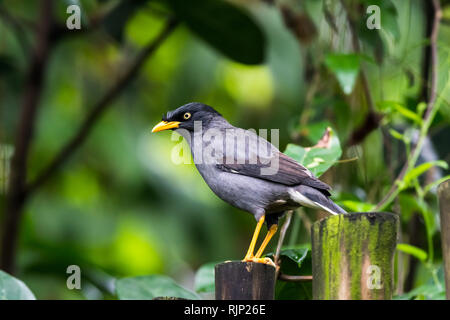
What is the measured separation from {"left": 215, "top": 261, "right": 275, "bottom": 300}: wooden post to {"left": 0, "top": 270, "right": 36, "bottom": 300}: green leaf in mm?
1142

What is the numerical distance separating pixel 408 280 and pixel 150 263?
11.3 ft

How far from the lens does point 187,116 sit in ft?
11.4

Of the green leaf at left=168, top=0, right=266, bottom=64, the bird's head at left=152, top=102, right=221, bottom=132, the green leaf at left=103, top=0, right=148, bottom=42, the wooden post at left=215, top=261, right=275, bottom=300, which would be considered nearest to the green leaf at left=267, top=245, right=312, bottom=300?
the bird's head at left=152, top=102, right=221, bottom=132

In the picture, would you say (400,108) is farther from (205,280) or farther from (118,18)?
(118,18)

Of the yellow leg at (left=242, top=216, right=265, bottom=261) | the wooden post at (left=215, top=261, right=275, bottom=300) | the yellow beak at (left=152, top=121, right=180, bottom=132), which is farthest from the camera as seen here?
the yellow beak at (left=152, top=121, right=180, bottom=132)

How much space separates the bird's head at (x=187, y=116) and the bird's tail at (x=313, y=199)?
678 millimetres

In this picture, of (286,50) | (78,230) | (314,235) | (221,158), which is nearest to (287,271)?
(221,158)

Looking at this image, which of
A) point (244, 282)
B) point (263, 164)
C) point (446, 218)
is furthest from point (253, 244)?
point (446, 218)

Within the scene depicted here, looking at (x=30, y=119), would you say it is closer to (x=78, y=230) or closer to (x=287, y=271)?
(x=78, y=230)

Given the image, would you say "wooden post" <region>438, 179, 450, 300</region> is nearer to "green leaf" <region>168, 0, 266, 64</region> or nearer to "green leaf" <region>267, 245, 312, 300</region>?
"green leaf" <region>267, 245, 312, 300</region>

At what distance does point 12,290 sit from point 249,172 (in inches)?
47.0

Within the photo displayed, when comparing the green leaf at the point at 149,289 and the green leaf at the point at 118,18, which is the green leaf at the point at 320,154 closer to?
the green leaf at the point at 149,289

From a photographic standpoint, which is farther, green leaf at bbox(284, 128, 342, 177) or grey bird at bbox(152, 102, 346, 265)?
green leaf at bbox(284, 128, 342, 177)

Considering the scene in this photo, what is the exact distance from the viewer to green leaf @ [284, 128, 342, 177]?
342 cm
